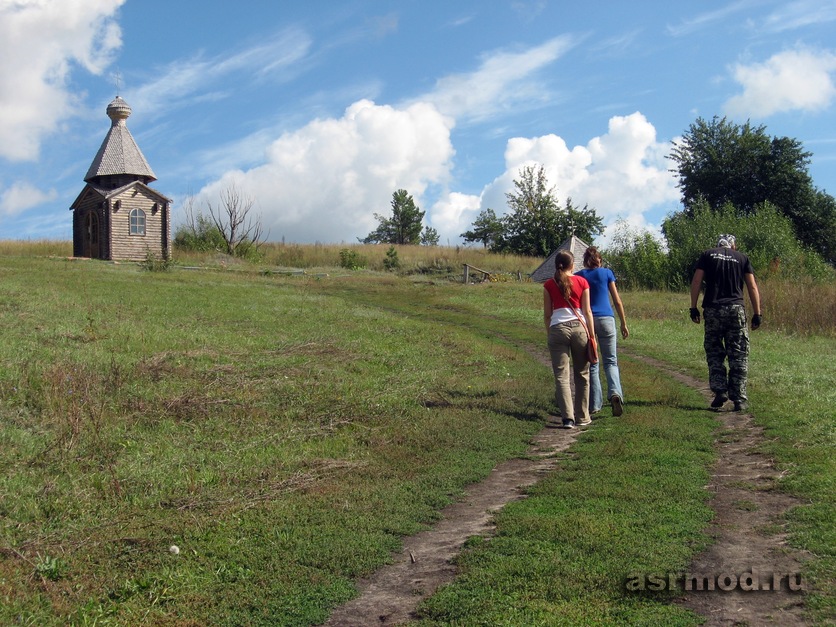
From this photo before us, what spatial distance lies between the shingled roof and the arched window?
2.15 meters

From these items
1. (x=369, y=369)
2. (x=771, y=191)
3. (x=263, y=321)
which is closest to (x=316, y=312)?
(x=263, y=321)

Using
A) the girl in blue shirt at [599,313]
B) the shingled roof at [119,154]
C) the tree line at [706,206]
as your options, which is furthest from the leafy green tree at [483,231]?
the girl in blue shirt at [599,313]

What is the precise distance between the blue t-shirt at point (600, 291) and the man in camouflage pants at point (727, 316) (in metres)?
1.02

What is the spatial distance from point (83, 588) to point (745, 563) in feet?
13.1

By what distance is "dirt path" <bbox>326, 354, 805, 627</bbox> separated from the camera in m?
4.30

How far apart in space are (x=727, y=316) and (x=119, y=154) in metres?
39.7

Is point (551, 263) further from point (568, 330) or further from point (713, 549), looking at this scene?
point (713, 549)

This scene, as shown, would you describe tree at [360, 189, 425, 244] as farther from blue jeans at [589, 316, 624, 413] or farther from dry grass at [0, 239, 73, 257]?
blue jeans at [589, 316, 624, 413]

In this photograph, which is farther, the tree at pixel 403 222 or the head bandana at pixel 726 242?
the tree at pixel 403 222

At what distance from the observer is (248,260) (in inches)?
2018

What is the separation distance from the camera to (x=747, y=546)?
203 inches

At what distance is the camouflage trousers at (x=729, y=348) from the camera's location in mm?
9914

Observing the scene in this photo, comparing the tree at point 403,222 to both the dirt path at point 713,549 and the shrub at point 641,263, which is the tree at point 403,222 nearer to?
the shrub at point 641,263

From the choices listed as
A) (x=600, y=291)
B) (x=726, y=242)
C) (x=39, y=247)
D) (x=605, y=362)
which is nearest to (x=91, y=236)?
(x=39, y=247)
